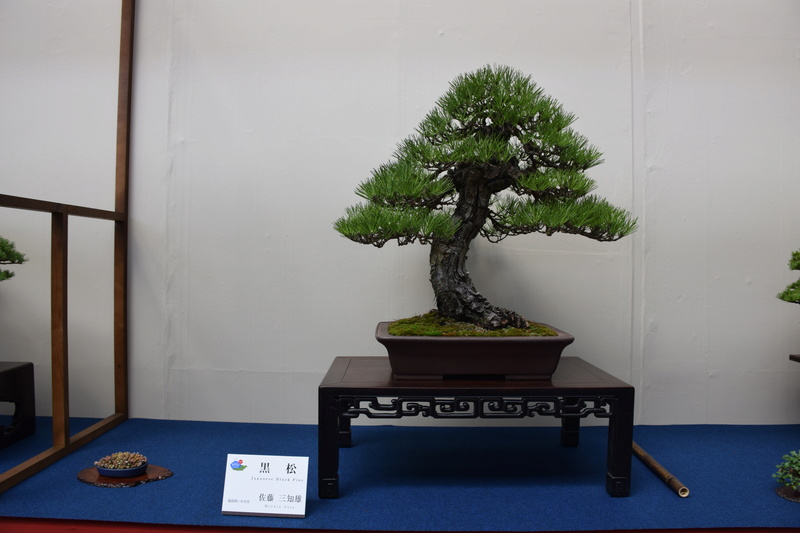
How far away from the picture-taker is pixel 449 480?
2111 mm

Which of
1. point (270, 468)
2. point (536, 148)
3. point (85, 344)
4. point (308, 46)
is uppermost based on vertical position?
point (308, 46)

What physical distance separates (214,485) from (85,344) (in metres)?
1.27

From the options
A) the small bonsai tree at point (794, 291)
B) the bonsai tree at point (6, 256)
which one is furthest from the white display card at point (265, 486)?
the small bonsai tree at point (794, 291)

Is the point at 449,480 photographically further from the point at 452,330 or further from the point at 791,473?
the point at 791,473

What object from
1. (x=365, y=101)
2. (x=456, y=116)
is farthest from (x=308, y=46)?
(x=456, y=116)

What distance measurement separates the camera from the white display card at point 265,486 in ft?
5.88

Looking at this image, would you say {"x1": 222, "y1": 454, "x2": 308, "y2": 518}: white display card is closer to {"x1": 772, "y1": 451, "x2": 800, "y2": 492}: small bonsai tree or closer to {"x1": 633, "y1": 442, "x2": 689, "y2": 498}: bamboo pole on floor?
{"x1": 633, "y1": 442, "x2": 689, "y2": 498}: bamboo pole on floor

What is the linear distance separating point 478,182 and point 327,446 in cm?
108

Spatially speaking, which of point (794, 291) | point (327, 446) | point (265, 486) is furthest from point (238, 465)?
point (794, 291)

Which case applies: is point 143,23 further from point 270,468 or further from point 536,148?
point 270,468

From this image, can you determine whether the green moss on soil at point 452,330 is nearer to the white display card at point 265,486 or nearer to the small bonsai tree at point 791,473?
the white display card at point 265,486

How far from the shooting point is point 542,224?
6.50ft

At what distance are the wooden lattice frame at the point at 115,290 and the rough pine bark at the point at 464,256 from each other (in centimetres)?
145

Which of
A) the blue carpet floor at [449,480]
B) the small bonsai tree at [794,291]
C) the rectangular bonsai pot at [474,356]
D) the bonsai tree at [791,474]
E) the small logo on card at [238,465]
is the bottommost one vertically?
the blue carpet floor at [449,480]
